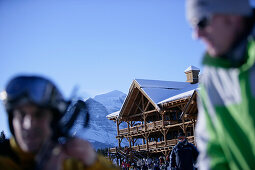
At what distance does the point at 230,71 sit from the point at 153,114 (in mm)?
30155

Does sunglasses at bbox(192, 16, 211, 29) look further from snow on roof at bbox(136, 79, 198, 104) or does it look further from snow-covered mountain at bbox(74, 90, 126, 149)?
snow-covered mountain at bbox(74, 90, 126, 149)

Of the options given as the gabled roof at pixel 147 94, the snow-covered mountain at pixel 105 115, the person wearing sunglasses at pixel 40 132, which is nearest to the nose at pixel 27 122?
the person wearing sunglasses at pixel 40 132

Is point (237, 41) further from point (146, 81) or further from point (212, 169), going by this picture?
point (146, 81)

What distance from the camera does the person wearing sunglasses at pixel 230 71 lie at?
1531 millimetres

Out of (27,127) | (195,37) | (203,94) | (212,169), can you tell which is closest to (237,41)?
(195,37)

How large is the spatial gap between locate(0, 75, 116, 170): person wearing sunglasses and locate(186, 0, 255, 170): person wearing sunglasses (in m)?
0.53

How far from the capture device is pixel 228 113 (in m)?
1.62

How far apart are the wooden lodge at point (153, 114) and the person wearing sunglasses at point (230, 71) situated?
23897 mm

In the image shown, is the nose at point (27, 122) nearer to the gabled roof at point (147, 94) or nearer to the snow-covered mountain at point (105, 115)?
the gabled roof at point (147, 94)

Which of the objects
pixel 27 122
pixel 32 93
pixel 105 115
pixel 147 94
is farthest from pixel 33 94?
pixel 105 115

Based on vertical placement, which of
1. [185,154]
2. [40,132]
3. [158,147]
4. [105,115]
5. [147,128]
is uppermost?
[105,115]

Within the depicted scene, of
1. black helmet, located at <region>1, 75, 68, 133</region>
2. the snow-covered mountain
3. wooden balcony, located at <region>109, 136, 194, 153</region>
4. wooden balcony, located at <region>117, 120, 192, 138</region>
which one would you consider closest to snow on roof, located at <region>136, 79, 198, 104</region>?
wooden balcony, located at <region>117, 120, 192, 138</region>

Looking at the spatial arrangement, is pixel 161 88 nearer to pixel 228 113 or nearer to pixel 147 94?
pixel 147 94

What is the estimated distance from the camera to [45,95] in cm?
153
